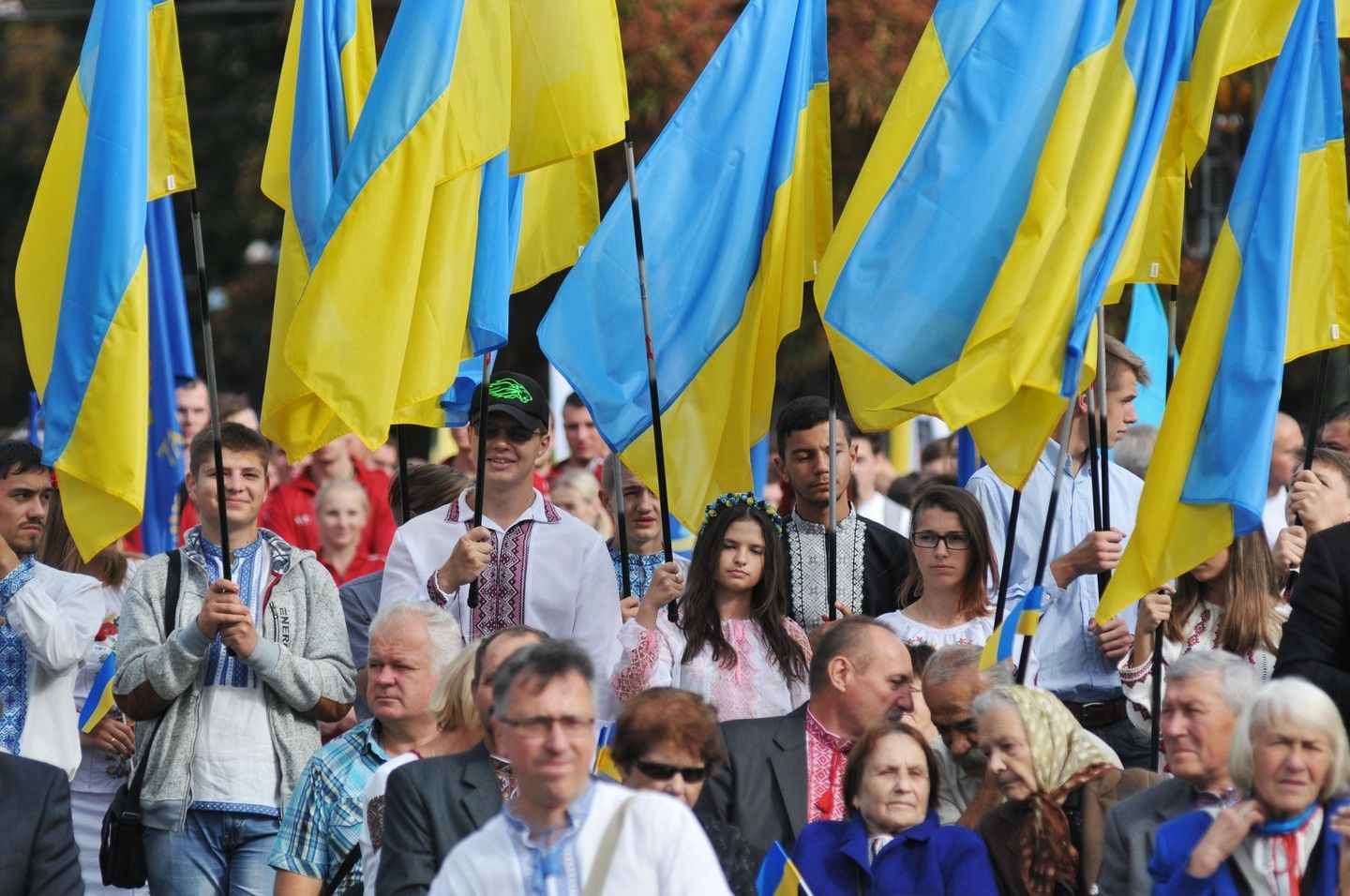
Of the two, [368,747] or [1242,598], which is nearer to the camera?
[368,747]

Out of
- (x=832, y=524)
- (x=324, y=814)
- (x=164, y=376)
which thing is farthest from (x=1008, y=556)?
(x=164, y=376)

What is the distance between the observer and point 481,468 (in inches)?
315

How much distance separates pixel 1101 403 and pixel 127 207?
11.0ft

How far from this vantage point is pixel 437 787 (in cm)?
647

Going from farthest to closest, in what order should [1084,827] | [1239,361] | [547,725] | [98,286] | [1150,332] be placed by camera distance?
[1150,332]
[98,286]
[1239,361]
[1084,827]
[547,725]

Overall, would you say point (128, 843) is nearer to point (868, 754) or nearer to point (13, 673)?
point (13, 673)

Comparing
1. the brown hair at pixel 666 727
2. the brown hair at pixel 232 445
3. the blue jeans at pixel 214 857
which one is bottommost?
the blue jeans at pixel 214 857

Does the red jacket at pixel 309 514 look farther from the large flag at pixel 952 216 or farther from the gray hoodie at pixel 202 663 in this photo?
the large flag at pixel 952 216

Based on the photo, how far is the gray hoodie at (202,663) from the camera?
754 centimetres

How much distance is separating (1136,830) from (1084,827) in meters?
0.55

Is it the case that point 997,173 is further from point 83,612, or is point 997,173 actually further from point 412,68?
point 83,612

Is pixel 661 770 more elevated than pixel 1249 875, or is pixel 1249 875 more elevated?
pixel 661 770

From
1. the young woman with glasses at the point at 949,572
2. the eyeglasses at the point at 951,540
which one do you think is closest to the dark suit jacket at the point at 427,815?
the young woman with glasses at the point at 949,572

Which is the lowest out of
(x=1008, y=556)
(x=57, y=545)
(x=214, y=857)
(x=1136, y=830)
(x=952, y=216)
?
(x=214, y=857)
